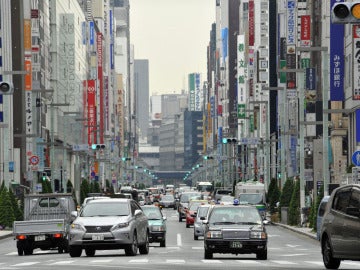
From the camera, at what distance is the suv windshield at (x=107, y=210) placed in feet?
110

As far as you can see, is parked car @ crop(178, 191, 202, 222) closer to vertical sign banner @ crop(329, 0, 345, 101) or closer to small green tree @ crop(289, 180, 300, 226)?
vertical sign banner @ crop(329, 0, 345, 101)

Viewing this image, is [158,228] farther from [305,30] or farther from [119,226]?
[305,30]

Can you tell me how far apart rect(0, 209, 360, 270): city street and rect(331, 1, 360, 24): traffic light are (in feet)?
24.2

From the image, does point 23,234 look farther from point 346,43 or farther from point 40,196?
point 346,43

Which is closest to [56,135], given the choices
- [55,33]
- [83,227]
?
[55,33]

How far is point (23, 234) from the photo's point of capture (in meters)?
38.0

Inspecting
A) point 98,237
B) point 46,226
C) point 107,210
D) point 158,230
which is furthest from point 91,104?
point 98,237

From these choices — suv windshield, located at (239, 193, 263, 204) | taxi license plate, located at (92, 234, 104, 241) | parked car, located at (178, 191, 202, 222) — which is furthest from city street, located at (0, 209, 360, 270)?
parked car, located at (178, 191, 202, 222)

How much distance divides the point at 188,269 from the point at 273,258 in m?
→ 8.94

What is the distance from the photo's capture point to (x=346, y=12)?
68.2 ft

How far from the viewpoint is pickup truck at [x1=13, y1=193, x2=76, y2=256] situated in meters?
37.9

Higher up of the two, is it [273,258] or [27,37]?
[27,37]

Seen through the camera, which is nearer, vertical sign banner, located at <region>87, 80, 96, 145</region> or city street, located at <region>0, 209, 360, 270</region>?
city street, located at <region>0, 209, 360, 270</region>

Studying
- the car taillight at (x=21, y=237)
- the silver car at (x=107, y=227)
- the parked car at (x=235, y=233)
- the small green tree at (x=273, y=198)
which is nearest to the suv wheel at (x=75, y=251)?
the silver car at (x=107, y=227)
